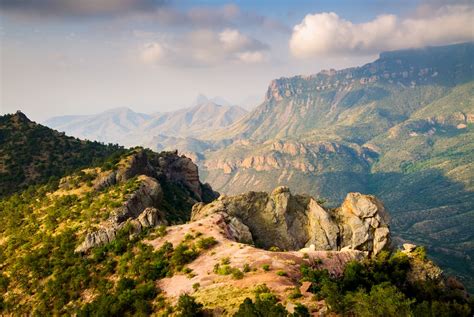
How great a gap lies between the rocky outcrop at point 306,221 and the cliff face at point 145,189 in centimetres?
1335

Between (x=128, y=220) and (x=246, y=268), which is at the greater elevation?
(x=128, y=220)

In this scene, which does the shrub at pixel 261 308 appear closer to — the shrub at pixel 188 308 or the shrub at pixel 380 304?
the shrub at pixel 188 308

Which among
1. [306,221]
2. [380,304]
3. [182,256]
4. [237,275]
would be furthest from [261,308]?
[306,221]

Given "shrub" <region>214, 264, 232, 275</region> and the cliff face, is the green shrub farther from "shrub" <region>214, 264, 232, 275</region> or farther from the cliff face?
the cliff face

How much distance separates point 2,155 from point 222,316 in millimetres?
143110

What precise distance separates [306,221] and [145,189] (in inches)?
1614

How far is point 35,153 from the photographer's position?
543ft

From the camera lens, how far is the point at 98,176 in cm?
11631

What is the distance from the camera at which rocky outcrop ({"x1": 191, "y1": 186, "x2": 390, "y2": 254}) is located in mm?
88375

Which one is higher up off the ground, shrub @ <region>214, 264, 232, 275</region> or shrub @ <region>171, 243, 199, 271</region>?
shrub @ <region>171, 243, 199, 271</region>

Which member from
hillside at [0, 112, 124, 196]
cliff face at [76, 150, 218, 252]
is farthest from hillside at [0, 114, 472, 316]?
hillside at [0, 112, 124, 196]

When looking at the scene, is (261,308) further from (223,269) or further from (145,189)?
(145,189)

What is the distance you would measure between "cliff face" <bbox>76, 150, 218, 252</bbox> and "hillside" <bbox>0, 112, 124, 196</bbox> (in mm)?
16881

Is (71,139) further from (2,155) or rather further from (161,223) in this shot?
(161,223)
